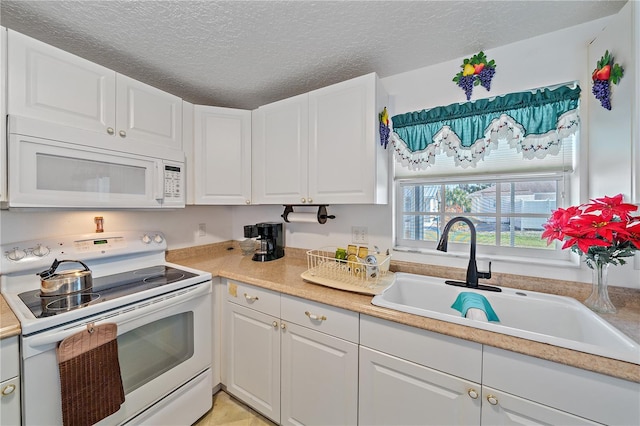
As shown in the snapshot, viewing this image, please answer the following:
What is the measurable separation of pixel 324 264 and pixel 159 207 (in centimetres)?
113

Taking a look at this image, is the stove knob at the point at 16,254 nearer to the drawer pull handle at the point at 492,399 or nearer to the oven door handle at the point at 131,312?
the oven door handle at the point at 131,312

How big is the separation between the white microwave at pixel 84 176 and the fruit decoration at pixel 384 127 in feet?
4.44

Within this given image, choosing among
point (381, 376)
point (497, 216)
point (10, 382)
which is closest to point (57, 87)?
point (10, 382)

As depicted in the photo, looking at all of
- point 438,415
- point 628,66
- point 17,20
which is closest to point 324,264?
point 438,415

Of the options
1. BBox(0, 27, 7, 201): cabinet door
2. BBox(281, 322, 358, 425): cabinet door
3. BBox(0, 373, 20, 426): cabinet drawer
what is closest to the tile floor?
BBox(281, 322, 358, 425): cabinet door

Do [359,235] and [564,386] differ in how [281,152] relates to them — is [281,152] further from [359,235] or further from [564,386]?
[564,386]

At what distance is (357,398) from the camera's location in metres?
1.16

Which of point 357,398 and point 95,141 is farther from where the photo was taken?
point 95,141

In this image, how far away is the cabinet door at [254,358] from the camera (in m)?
1.43

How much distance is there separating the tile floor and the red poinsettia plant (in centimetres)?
184

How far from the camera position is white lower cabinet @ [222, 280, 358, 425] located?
1.19 metres

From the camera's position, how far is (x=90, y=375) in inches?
39.8

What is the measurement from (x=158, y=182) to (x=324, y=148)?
3.54 ft

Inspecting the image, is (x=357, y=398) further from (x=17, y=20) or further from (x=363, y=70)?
(x=17, y=20)
